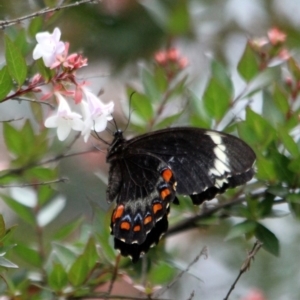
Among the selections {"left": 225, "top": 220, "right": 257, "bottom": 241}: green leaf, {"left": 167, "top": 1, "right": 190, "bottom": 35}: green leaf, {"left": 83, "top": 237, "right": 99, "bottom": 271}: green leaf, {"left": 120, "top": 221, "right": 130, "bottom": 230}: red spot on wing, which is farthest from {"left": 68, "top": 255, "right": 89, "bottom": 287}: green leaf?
{"left": 167, "top": 1, "right": 190, "bottom": 35}: green leaf

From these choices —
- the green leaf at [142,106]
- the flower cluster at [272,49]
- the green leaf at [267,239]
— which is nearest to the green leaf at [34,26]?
the green leaf at [142,106]

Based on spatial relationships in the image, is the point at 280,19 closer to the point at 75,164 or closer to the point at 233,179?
the point at 75,164

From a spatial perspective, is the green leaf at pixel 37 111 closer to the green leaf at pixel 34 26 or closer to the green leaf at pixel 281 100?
the green leaf at pixel 34 26

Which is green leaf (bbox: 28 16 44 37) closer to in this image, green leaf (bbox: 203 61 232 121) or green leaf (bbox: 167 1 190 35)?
green leaf (bbox: 203 61 232 121)

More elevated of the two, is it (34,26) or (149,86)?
(34,26)

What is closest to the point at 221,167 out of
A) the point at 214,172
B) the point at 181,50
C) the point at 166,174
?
the point at 214,172

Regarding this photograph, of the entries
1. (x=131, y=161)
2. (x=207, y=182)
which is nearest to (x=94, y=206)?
(x=131, y=161)

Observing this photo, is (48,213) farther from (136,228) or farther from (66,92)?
(66,92)
